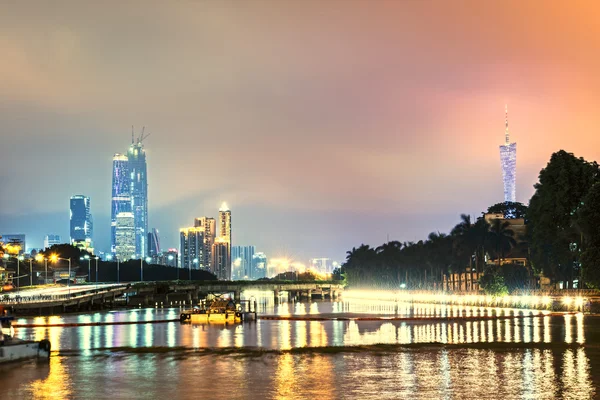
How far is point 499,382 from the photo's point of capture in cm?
3394

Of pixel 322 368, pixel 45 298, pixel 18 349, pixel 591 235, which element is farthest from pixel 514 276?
pixel 18 349

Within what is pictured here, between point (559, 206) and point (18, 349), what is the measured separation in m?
100

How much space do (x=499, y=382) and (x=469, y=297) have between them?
138045mm

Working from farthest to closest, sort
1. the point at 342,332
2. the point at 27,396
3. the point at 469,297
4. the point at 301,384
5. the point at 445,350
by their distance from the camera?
the point at 469,297 → the point at 342,332 → the point at 445,350 → the point at 301,384 → the point at 27,396

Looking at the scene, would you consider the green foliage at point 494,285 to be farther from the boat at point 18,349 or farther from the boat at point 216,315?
the boat at point 18,349

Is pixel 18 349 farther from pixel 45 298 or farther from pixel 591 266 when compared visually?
pixel 45 298

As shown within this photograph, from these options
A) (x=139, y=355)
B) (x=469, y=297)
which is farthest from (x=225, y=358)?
(x=469, y=297)

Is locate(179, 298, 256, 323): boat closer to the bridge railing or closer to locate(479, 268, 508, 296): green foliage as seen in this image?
the bridge railing

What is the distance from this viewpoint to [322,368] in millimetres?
39500

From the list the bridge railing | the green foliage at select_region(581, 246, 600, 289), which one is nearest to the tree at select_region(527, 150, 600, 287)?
the green foliage at select_region(581, 246, 600, 289)

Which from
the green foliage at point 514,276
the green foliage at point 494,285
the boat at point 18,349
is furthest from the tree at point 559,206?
the boat at point 18,349

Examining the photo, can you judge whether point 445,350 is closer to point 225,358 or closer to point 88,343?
point 225,358

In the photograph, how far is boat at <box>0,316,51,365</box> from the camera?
43688mm

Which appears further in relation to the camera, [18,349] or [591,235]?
[591,235]
